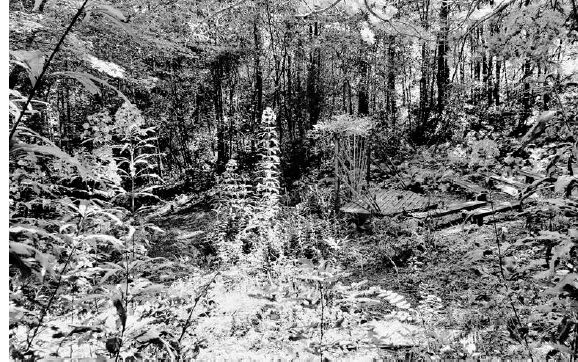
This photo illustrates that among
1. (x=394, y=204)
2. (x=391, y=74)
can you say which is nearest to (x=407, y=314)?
(x=394, y=204)

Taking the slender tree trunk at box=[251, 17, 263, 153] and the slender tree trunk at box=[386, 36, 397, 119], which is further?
the slender tree trunk at box=[251, 17, 263, 153]

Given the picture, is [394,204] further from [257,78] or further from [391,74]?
[257,78]

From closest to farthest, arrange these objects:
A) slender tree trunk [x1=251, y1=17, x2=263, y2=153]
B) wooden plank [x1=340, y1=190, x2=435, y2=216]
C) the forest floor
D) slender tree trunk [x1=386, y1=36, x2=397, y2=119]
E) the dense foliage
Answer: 1. the dense foliage
2. the forest floor
3. wooden plank [x1=340, y1=190, x2=435, y2=216]
4. slender tree trunk [x1=386, y1=36, x2=397, y2=119]
5. slender tree trunk [x1=251, y1=17, x2=263, y2=153]

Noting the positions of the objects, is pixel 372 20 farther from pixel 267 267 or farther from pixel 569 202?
pixel 267 267

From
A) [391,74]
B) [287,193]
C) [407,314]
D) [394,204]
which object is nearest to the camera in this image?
[407,314]

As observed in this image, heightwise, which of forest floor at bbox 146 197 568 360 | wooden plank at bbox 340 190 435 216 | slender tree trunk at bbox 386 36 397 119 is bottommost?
forest floor at bbox 146 197 568 360

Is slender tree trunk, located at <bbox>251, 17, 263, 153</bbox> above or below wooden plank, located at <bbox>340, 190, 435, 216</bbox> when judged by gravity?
above

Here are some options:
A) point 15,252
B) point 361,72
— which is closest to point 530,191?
point 15,252

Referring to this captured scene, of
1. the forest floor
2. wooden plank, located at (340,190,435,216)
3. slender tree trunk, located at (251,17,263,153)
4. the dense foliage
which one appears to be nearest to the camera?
the dense foliage

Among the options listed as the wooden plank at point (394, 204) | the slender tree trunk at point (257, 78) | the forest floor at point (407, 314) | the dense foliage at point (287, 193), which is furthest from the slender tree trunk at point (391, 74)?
the forest floor at point (407, 314)

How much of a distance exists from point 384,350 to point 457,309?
118 cm

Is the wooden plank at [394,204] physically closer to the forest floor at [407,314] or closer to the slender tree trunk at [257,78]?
the forest floor at [407,314]

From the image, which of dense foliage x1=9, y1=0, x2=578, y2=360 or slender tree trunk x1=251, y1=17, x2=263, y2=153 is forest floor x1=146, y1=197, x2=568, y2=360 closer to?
dense foliage x1=9, y1=0, x2=578, y2=360

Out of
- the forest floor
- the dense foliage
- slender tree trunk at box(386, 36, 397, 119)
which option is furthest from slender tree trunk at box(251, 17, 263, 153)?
the forest floor
